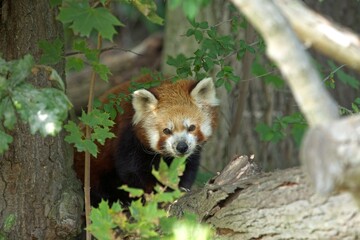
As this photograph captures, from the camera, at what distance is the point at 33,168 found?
4508mm

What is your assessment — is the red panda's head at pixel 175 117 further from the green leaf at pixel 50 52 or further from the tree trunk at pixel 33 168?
the green leaf at pixel 50 52

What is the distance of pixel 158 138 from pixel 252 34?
1412mm

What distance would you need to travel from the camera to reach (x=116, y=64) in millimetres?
9766

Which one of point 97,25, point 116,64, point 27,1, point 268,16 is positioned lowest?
point 268,16

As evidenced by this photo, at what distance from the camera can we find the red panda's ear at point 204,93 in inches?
212

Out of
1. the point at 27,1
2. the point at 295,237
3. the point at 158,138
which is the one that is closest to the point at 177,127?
the point at 158,138

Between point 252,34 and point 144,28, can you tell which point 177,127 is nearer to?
point 252,34

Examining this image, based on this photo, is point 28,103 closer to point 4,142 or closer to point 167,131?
point 4,142

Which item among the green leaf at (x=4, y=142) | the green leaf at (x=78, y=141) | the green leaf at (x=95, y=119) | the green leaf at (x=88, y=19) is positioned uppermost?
the green leaf at (x=88, y=19)

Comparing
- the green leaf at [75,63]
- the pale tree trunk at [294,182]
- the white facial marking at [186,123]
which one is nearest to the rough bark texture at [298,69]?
the pale tree trunk at [294,182]

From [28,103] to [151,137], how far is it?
7.09 feet

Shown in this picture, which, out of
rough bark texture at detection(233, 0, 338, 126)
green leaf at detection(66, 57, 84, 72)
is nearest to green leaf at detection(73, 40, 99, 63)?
green leaf at detection(66, 57, 84, 72)

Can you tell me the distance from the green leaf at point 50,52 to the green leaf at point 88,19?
62cm

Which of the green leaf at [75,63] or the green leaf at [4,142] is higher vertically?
the green leaf at [75,63]
